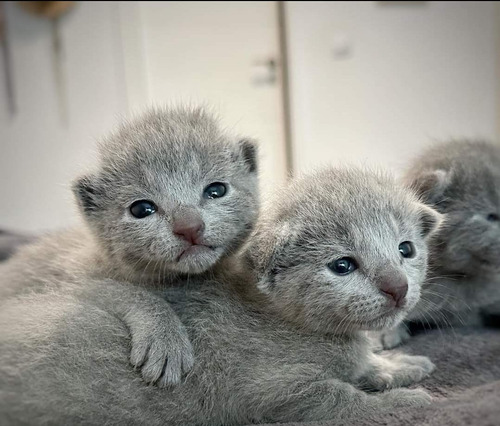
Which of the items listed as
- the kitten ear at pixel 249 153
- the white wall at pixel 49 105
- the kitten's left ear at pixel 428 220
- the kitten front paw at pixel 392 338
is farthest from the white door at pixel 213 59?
the kitten's left ear at pixel 428 220

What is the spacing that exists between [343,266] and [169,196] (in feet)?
1.54

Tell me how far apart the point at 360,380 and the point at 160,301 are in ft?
1.78

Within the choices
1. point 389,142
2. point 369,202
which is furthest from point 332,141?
point 369,202

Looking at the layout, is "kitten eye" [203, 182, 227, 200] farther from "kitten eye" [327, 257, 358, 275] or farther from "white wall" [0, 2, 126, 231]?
"white wall" [0, 2, 126, 231]

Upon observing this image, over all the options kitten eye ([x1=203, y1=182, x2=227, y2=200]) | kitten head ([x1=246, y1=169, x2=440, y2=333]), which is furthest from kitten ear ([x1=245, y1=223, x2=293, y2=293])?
kitten eye ([x1=203, y1=182, x2=227, y2=200])

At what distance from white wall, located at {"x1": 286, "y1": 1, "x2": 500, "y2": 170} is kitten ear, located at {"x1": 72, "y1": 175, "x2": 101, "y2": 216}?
7.53 ft

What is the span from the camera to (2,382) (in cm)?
113

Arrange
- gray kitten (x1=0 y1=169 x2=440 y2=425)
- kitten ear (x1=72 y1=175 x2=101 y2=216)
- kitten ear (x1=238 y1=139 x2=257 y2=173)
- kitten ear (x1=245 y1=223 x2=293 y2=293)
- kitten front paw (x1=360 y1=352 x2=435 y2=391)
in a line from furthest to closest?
kitten ear (x1=238 y1=139 x2=257 y2=173), kitten ear (x1=72 y1=175 x2=101 y2=216), kitten front paw (x1=360 y1=352 x2=435 y2=391), kitten ear (x1=245 y1=223 x2=293 y2=293), gray kitten (x1=0 y1=169 x2=440 y2=425)

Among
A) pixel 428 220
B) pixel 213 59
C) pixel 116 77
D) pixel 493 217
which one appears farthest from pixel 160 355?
pixel 213 59

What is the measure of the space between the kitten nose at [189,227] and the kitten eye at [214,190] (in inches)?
5.7

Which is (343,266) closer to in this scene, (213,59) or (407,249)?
(407,249)

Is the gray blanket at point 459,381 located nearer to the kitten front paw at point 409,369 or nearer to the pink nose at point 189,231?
the kitten front paw at point 409,369

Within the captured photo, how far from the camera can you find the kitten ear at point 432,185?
1.66 meters

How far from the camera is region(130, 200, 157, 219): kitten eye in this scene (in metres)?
1.42
